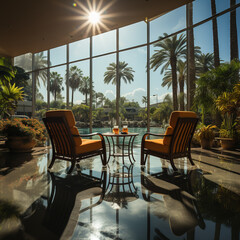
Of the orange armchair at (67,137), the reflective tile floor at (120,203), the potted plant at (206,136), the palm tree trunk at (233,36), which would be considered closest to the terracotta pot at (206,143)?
the potted plant at (206,136)

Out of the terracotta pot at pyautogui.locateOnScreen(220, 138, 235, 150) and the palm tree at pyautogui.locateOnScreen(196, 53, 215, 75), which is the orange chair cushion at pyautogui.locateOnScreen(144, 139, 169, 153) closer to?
the terracotta pot at pyautogui.locateOnScreen(220, 138, 235, 150)

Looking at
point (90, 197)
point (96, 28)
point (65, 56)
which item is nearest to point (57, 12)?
point (96, 28)

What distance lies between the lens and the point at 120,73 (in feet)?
21.8

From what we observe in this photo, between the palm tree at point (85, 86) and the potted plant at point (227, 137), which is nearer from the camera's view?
the potted plant at point (227, 137)

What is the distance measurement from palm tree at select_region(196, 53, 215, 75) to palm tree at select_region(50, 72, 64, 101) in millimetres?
5524

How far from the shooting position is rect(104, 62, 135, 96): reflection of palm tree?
6.59m

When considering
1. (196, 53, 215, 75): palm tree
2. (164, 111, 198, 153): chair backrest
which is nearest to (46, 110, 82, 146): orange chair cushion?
(164, 111, 198, 153): chair backrest

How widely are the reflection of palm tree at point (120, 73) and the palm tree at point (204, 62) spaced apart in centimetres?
223

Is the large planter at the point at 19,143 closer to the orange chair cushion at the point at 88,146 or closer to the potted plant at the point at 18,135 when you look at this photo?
the potted plant at the point at 18,135

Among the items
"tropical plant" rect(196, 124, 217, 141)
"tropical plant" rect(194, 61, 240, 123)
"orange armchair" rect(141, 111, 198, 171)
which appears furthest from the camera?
"tropical plant" rect(196, 124, 217, 141)

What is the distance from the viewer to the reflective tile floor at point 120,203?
1.48m

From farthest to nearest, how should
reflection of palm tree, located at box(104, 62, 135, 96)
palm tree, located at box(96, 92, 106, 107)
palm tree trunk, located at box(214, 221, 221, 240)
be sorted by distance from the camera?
palm tree, located at box(96, 92, 106, 107), reflection of palm tree, located at box(104, 62, 135, 96), palm tree trunk, located at box(214, 221, 221, 240)

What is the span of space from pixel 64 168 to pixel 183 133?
2362 mm

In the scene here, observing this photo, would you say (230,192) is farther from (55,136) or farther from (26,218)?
(55,136)
